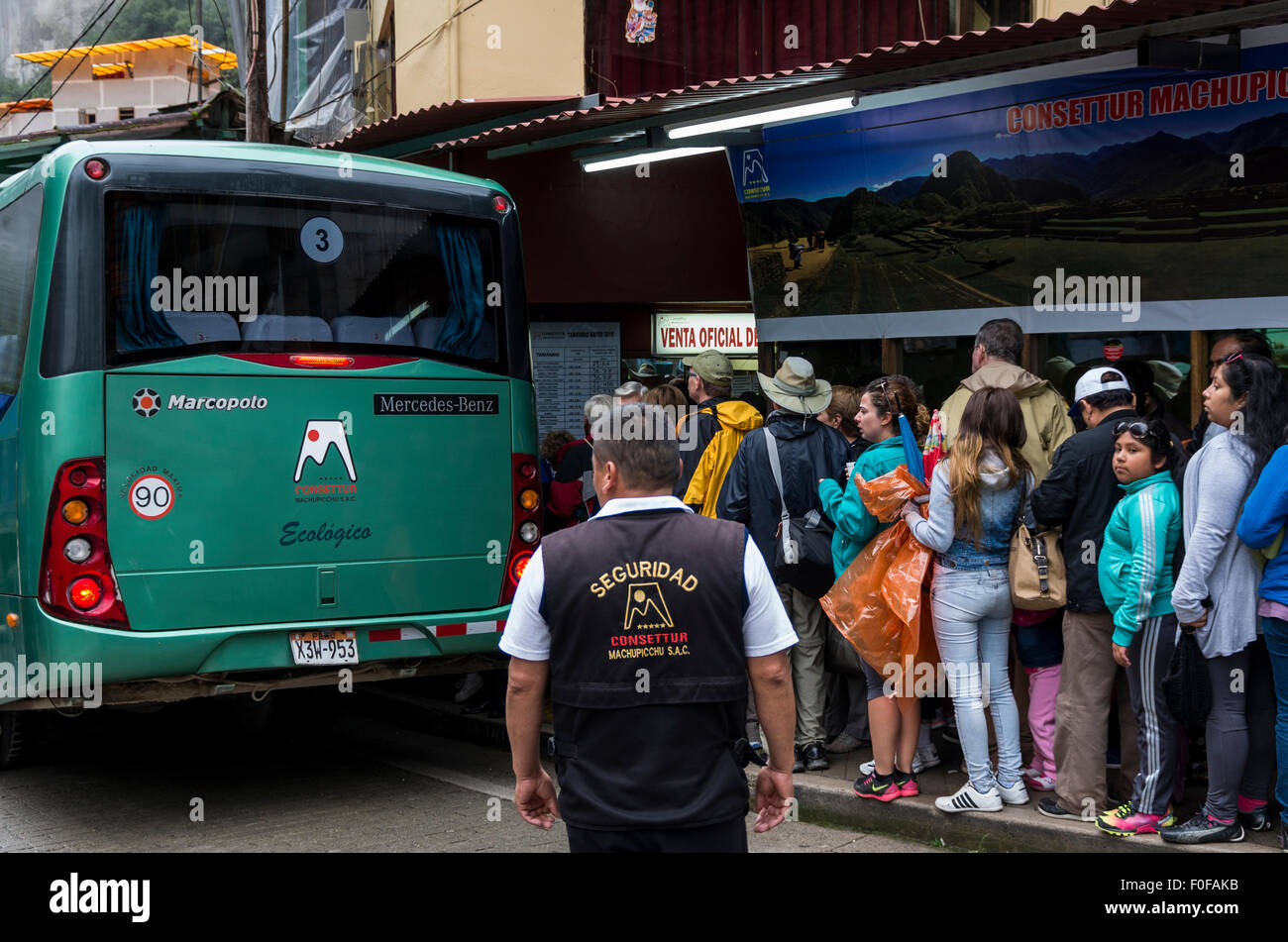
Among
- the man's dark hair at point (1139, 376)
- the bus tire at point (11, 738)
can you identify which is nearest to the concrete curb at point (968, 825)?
the man's dark hair at point (1139, 376)

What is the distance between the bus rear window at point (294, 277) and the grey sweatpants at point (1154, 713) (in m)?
3.66

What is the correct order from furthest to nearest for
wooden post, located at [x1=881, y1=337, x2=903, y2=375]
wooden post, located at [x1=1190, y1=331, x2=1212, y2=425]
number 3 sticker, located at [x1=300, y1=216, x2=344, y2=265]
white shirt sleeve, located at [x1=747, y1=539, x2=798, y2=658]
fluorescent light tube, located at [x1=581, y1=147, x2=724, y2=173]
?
1. fluorescent light tube, located at [x1=581, y1=147, x2=724, y2=173]
2. wooden post, located at [x1=881, y1=337, x2=903, y2=375]
3. wooden post, located at [x1=1190, y1=331, x2=1212, y2=425]
4. number 3 sticker, located at [x1=300, y1=216, x2=344, y2=265]
5. white shirt sleeve, located at [x1=747, y1=539, x2=798, y2=658]

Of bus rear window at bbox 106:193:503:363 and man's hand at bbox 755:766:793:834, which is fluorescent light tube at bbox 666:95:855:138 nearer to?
bus rear window at bbox 106:193:503:363

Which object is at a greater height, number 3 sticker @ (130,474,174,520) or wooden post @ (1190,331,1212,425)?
wooden post @ (1190,331,1212,425)

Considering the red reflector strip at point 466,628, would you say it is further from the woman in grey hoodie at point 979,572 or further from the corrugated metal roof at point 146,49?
the corrugated metal roof at point 146,49

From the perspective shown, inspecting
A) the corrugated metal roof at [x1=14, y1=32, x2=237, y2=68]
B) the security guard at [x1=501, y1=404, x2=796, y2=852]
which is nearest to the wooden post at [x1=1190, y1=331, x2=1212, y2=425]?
the security guard at [x1=501, y1=404, x2=796, y2=852]

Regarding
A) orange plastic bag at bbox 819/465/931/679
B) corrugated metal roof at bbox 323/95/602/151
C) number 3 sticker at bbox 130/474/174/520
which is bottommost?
orange plastic bag at bbox 819/465/931/679

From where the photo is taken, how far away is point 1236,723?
5.34 meters

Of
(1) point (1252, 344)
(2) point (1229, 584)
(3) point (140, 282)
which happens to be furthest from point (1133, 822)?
(3) point (140, 282)

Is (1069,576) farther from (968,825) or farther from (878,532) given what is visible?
(968,825)

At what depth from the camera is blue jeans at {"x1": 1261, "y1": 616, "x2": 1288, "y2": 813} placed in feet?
16.8

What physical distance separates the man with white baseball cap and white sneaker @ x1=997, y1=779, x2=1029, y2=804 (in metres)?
0.15

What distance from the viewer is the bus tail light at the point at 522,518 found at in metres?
7.21

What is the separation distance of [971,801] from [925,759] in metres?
0.84
